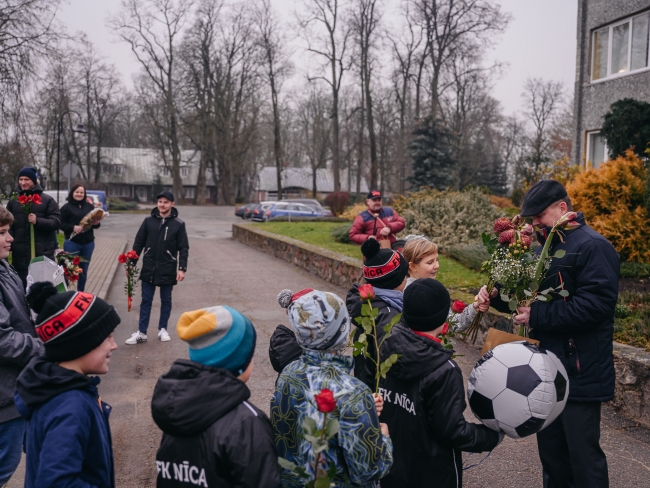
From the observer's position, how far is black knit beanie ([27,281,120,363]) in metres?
2.32

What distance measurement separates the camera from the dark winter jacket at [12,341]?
3111mm

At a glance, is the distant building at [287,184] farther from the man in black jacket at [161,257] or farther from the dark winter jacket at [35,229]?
the dark winter jacket at [35,229]

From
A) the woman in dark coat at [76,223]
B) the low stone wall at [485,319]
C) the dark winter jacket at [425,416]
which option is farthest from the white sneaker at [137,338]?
the dark winter jacket at [425,416]

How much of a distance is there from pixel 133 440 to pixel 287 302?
244 centimetres

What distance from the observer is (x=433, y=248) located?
4051 millimetres

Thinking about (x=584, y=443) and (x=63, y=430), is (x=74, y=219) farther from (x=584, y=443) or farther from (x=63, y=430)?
(x=584, y=443)

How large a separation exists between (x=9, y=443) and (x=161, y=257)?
467cm

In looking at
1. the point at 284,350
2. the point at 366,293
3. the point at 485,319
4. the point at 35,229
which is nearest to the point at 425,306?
the point at 366,293

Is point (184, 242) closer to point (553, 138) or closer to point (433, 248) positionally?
point (433, 248)

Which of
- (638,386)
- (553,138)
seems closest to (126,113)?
(553,138)

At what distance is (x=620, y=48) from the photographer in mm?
18391

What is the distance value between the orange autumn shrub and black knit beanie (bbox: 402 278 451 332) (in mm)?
9387

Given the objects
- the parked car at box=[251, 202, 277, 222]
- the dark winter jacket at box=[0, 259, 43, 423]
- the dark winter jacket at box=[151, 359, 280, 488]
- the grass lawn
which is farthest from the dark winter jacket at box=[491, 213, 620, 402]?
the parked car at box=[251, 202, 277, 222]

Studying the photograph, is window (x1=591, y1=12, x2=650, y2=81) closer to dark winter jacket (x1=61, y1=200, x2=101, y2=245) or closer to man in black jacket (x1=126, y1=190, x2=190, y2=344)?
man in black jacket (x1=126, y1=190, x2=190, y2=344)
